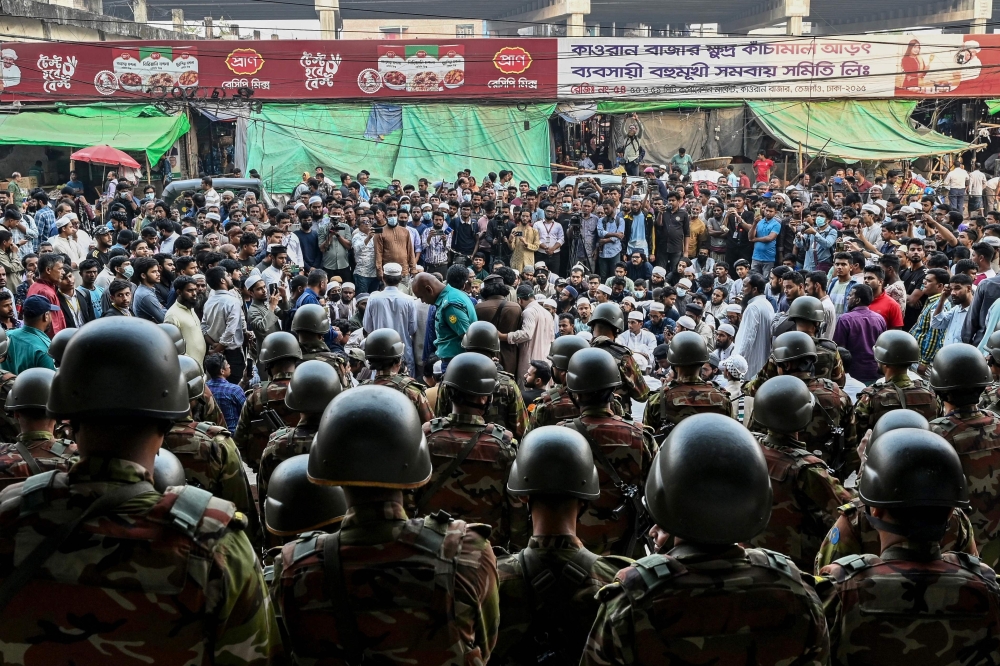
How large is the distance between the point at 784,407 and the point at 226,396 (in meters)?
4.43

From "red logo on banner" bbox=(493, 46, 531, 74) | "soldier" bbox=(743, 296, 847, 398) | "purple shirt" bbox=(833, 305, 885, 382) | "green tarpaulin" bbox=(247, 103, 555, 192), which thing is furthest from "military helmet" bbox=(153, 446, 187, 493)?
"red logo on banner" bbox=(493, 46, 531, 74)

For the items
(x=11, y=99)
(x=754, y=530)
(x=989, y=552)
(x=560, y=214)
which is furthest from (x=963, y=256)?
(x=11, y=99)

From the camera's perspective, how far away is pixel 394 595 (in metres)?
2.60

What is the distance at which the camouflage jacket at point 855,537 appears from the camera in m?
3.54

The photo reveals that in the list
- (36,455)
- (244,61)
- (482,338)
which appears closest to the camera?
(36,455)

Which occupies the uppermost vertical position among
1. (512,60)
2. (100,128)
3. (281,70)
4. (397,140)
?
(512,60)

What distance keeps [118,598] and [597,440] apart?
274cm

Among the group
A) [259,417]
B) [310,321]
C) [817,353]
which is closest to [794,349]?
[817,353]

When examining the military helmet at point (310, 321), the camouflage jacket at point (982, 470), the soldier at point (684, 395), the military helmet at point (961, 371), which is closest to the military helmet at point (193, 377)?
the military helmet at point (310, 321)

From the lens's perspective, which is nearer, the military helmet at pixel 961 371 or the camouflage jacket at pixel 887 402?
the military helmet at pixel 961 371

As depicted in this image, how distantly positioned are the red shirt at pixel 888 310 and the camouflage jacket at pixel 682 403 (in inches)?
136

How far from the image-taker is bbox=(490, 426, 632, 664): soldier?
3037mm

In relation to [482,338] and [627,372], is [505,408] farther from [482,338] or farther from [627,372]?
[627,372]

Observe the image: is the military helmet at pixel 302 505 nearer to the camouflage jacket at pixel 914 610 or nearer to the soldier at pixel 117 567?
the soldier at pixel 117 567
